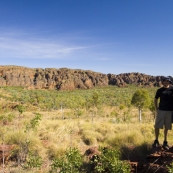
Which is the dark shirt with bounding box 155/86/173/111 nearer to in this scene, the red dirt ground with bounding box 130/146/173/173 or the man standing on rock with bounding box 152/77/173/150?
the man standing on rock with bounding box 152/77/173/150

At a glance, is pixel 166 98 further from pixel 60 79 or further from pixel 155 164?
pixel 60 79

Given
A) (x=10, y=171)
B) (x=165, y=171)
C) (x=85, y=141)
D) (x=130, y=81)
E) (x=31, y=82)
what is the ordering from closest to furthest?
1. (x=165, y=171)
2. (x=10, y=171)
3. (x=85, y=141)
4. (x=31, y=82)
5. (x=130, y=81)

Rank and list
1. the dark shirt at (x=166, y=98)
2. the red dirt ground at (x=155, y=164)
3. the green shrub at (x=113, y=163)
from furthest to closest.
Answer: the dark shirt at (x=166, y=98)
the red dirt ground at (x=155, y=164)
the green shrub at (x=113, y=163)

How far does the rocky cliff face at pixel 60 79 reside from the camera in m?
120

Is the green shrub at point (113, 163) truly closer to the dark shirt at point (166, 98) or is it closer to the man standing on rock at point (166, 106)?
the man standing on rock at point (166, 106)

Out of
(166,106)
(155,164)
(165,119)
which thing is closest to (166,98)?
(166,106)

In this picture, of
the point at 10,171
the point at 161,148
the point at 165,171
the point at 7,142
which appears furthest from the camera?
the point at 7,142

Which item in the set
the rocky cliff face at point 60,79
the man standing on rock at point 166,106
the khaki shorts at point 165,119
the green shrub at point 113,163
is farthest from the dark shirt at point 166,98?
the rocky cliff face at point 60,79

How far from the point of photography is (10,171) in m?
5.89

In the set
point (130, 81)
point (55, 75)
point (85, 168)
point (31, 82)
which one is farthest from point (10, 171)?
point (130, 81)

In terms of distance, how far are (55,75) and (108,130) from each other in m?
128

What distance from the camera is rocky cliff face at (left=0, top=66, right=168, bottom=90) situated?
393 ft

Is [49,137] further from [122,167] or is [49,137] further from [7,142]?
[122,167]

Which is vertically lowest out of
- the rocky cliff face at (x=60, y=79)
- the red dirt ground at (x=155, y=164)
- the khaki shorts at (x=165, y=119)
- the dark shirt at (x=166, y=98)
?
the red dirt ground at (x=155, y=164)
